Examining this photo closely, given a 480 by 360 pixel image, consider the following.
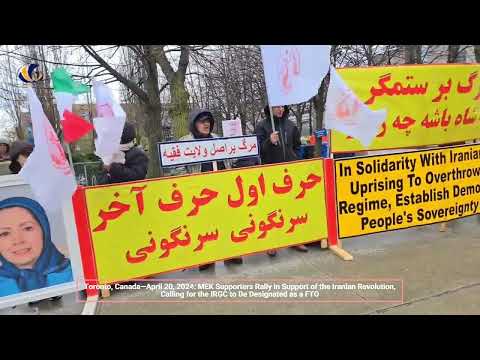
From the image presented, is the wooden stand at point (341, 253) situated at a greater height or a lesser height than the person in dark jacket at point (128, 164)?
lesser

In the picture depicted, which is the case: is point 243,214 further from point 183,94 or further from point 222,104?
point 222,104

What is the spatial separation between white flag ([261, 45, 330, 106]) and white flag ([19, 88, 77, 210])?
7.30ft

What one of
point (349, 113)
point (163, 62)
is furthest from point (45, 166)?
point (163, 62)

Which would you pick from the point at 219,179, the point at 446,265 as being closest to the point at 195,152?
the point at 219,179

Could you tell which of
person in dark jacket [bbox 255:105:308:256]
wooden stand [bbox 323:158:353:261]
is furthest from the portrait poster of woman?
wooden stand [bbox 323:158:353:261]

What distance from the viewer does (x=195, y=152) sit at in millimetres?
4250

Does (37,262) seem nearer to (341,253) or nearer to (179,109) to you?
(341,253)

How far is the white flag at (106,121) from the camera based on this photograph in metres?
3.01

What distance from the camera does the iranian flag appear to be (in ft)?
9.56

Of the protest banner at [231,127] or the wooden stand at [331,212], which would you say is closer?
the wooden stand at [331,212]

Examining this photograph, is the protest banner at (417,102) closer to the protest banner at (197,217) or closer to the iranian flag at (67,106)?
the protest banner at (197,217)

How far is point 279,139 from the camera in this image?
15.1ft

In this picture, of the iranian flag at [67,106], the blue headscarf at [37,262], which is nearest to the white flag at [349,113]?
the iranian flag at [67,106]

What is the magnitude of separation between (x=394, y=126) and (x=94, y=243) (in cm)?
375
